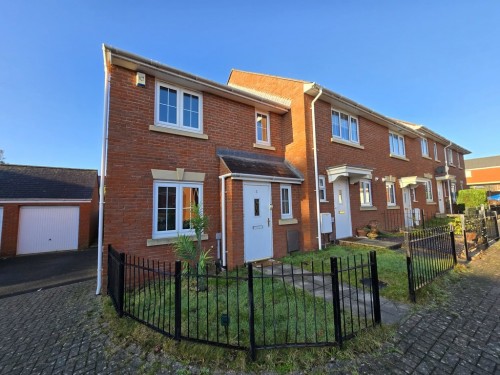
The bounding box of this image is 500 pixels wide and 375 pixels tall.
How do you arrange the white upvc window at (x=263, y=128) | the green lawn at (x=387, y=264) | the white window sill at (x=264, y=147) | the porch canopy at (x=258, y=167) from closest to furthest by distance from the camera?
the green lawn at (x=387, y=264), the porch canopy at (x=258, y=167), the white window sill at (x=264, y=147), the white upvc window at (x=263, y=128)

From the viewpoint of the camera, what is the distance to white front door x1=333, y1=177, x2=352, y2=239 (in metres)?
10.0

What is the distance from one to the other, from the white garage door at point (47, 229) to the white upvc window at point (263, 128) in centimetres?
1426

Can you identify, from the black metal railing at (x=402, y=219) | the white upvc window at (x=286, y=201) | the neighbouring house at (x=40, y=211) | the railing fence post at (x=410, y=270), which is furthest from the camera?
the neighbouring house at (x=40, y=211)

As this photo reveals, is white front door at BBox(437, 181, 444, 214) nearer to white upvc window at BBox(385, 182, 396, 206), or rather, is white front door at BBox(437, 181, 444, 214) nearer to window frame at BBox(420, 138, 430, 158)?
window frame at BBox(420, 138, 430, 158)

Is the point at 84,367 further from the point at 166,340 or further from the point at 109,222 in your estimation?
the point at 109,222

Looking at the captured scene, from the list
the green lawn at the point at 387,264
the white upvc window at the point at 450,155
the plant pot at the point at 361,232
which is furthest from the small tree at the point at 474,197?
the green lawn at the point at 387,264

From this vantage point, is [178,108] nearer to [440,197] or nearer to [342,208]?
[342,208]

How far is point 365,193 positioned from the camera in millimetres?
11664

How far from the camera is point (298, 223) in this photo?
29.8 ft

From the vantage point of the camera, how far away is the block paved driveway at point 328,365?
2.96 metres

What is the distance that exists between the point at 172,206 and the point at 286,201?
4230mm

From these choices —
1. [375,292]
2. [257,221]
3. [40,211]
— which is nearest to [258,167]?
[257,221]

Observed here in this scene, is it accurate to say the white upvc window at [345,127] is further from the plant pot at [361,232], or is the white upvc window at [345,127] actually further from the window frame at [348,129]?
the plant pot at [361,232]

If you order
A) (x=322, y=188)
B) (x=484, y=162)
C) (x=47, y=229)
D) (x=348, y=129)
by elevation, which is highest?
(x=484, y=162)
